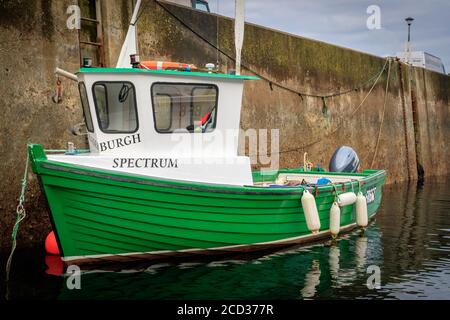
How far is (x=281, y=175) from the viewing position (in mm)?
11508

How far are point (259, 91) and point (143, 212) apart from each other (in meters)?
7.38

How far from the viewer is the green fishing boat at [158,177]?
6.99 metres

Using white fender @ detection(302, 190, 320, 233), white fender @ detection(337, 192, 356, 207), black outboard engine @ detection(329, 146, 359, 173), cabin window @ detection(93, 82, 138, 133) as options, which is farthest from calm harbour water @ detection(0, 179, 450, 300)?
black outboard engine @ detection(329, 146, 359, 173)

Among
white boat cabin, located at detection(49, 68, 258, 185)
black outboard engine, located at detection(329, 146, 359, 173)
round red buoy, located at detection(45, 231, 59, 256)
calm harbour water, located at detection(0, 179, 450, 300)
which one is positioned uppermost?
white boat cabin, located at detection(49, 68, 258, 185)

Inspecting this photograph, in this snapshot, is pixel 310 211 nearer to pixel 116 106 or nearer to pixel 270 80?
pixel 116 106

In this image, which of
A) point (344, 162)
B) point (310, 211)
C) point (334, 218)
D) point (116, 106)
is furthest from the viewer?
point (344, 162)

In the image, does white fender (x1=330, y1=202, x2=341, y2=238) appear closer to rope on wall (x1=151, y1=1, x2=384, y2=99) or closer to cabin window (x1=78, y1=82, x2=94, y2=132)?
cabin window (x1=78, y1=82, x2=94, y2=132)

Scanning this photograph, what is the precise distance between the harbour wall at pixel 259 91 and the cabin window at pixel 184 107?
2.56 metres

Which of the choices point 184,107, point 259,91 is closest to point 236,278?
point 184,107

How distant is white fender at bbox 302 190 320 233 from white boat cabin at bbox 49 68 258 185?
104 cm

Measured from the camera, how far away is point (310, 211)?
8.45 m

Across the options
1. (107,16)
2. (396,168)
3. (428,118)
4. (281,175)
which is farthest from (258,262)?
(428,118)

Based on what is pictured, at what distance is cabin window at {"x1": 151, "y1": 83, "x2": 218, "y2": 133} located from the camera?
24.9 feet
